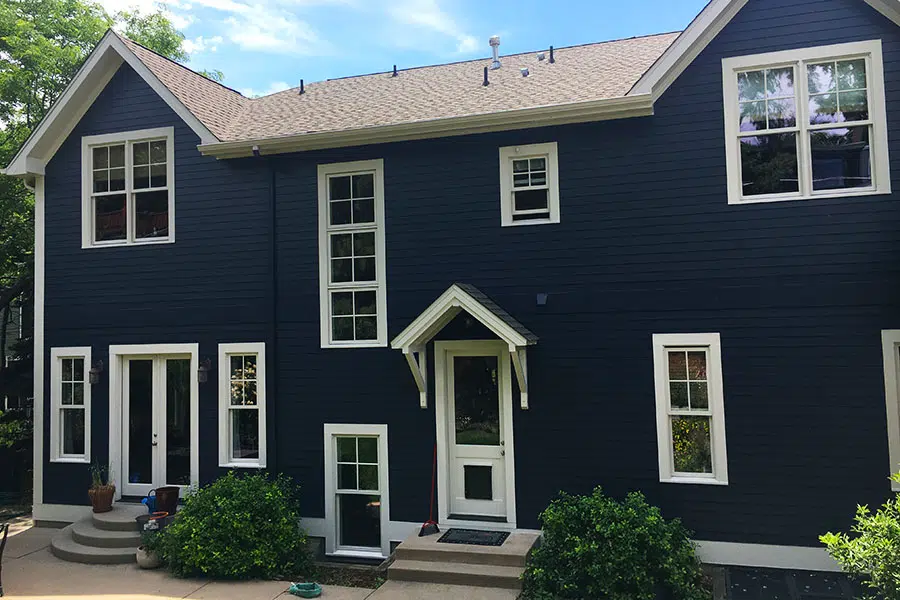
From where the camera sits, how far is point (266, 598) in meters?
7.34

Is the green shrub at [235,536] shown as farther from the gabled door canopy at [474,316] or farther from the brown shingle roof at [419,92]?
the brown shingle roof at [419,92]

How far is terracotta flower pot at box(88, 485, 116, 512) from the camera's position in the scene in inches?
375

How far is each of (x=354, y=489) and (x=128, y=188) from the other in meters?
5.76

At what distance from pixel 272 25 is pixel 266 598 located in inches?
617

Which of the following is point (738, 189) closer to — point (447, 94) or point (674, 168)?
point (674, 168)

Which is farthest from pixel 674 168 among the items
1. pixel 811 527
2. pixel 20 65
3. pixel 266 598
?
pixel 20 65

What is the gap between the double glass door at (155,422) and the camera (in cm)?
1009

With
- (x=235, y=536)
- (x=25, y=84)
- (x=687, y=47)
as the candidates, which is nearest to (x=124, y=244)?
(x=235, y=536)

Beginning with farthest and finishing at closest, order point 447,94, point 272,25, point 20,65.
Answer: point 272,25, point 20,65, point 447,94

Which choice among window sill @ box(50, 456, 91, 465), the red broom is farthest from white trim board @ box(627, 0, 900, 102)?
window sill @ box(50, 456, 91, 465)

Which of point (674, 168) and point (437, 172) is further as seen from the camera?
point (437, 172)

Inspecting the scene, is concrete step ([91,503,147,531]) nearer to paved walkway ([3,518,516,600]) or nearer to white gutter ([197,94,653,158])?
paved walkway ([3,518,516,600])

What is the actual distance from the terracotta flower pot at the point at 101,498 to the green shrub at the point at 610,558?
6.11 metres

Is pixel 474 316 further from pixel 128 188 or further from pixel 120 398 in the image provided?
pixel 128 188
